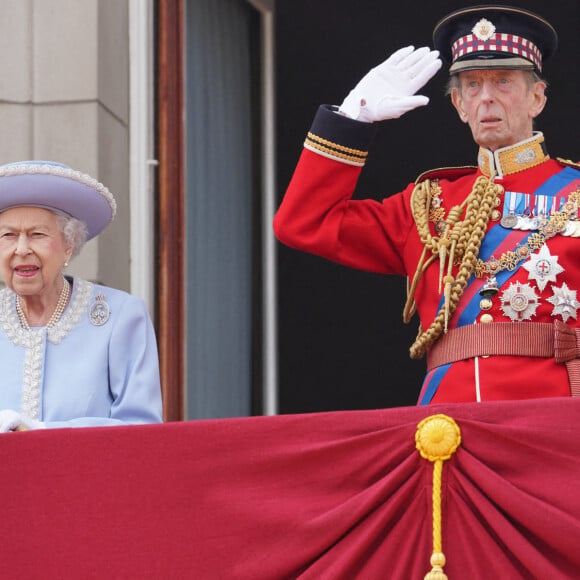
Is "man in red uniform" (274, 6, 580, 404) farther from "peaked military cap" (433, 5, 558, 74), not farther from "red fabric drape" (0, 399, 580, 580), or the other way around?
"red fabric drape" (0, 399, 580, 580)

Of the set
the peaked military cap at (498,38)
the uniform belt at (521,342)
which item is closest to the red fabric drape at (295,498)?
the uniform belt at (521,342)

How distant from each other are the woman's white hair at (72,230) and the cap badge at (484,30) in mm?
1192

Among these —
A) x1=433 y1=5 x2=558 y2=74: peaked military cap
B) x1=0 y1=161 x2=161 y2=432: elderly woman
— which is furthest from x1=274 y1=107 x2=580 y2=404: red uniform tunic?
x1=0 y1=161 x2=161 y2=432: elderly woman

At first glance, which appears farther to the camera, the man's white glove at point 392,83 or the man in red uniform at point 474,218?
the man's white glove at point 392,83

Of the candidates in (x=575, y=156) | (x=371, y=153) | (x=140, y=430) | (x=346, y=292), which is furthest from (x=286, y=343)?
(x=140, y=430)

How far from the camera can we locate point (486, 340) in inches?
162

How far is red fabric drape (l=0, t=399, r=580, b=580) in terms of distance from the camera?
347cm

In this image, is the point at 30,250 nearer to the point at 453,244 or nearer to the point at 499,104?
the point at 453,244

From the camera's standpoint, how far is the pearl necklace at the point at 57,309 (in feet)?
14.3

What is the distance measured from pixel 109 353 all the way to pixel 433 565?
121cm

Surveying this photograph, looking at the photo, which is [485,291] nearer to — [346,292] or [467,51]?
[467,51]

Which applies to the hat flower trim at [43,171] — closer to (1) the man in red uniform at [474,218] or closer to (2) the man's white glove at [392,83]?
(1) the man in red uniform at [474,218]

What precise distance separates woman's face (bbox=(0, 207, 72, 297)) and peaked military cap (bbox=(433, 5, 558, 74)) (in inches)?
45.8

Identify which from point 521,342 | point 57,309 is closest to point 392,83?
point 521,342
